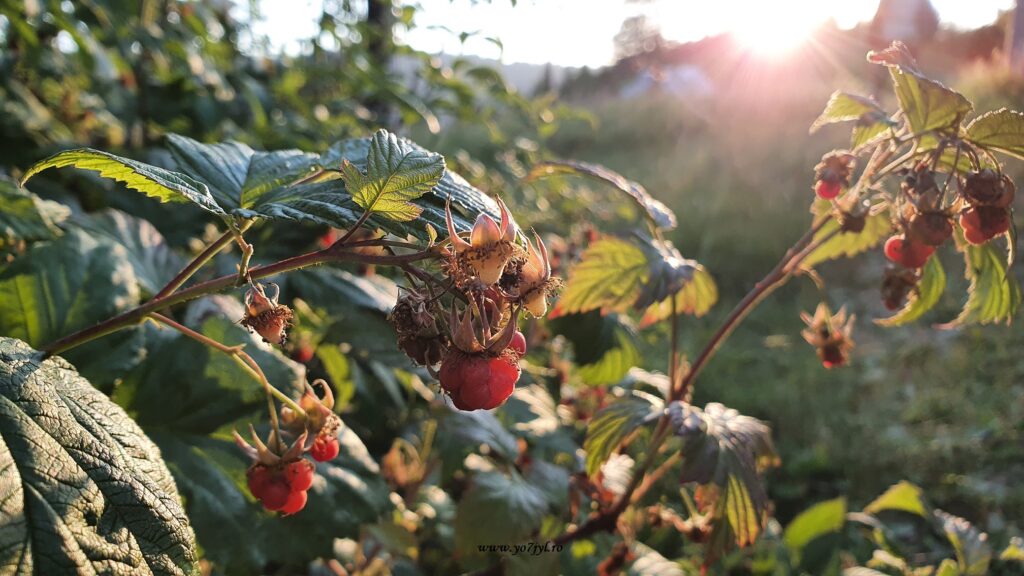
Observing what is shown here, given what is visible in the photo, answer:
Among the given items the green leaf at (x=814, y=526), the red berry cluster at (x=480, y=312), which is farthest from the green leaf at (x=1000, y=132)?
the green leaf at (x=814, y=526)

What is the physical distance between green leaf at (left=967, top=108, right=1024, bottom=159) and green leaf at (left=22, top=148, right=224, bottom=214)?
108 centimetres

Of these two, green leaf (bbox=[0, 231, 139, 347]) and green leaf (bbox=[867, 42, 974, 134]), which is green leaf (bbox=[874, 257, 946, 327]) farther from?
green leaf (bbox=[0, 231, 139, 347])

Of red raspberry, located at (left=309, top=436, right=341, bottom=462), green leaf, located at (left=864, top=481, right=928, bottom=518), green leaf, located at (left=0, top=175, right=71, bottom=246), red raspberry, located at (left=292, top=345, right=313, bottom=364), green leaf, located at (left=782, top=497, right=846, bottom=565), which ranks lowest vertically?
green leaf, located at (left=782, top=497, right=846, bottom=565)

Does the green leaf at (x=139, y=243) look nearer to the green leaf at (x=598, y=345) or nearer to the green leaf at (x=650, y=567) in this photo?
the green leaf at (x=598, y=345)

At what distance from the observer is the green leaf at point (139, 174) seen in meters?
0.67

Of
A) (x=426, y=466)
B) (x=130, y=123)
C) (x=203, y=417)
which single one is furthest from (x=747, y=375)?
(x=203, y=417)

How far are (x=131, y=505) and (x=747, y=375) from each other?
4252 mm

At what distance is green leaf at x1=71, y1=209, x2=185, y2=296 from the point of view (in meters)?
1.39

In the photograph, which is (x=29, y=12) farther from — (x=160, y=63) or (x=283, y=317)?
(x=283, y=317)

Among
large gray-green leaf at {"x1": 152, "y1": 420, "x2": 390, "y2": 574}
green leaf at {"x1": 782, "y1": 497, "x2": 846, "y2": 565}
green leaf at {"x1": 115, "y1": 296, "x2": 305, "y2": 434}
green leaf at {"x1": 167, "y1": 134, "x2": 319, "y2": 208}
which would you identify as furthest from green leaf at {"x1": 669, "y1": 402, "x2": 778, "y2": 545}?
green leaf at {"x1": 782, "y1": 497, "x2": 846, "y2": 565}

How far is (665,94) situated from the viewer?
46.2ft

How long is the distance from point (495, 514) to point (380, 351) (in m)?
0.40

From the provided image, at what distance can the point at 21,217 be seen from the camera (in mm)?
1166

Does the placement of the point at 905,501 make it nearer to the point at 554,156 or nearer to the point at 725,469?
the point at 725,469
